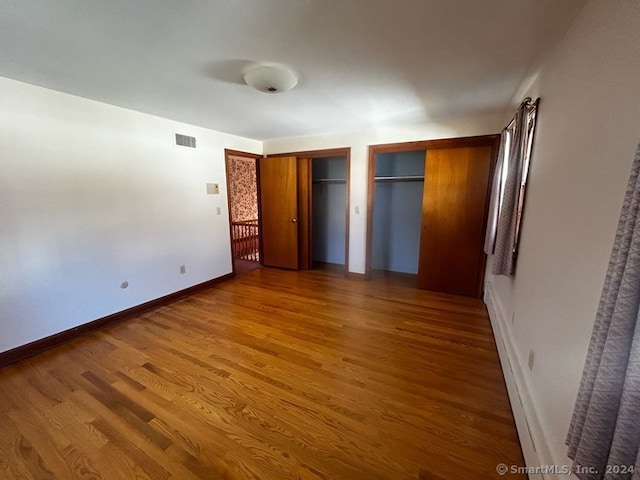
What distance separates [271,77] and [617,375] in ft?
7.39

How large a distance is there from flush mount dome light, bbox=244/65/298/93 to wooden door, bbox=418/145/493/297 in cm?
221

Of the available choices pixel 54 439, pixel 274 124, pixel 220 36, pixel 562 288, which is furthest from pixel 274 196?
pixel 562 288

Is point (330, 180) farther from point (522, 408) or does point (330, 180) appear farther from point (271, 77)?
point (522, 408)

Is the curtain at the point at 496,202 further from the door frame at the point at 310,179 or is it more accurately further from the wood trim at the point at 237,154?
the wood trim at the point at 237,154

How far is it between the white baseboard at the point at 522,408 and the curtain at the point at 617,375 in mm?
489

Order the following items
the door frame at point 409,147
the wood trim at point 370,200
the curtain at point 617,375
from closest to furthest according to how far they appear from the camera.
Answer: the curtain at point 617,375
the door frame at point 409,147
the wood trim at point 370,200

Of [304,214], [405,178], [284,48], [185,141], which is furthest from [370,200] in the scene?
[185,141]

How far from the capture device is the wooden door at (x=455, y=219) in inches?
127

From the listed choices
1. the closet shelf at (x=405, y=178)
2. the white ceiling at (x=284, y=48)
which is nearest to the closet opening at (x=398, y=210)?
the closet shelf at (x=405, y=178)

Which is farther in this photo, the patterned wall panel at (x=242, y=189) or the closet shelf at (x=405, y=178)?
the patterned wall panel at (x=242, y=189)

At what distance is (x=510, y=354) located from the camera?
1.88 m

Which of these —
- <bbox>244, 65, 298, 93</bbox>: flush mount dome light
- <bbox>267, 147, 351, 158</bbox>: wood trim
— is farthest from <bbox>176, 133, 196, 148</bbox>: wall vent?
<bbox>244, 65, 298, 93</bbox>: flush mount dome light

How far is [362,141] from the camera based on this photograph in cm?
379

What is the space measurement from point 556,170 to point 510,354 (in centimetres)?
130
